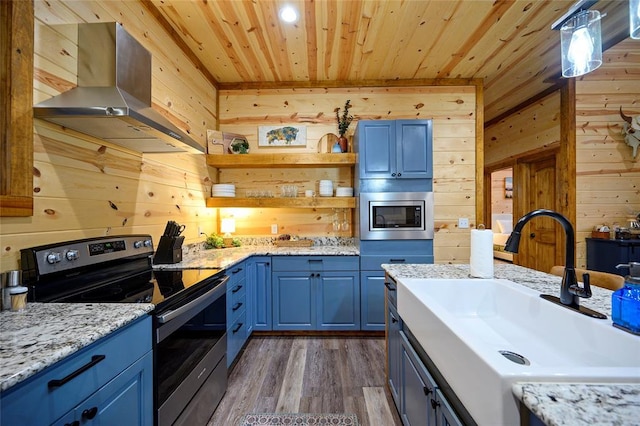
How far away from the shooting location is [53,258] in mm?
1248

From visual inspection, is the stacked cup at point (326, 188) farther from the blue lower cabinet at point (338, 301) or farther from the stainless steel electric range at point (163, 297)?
the stainless steel electric range at point (163, 297)

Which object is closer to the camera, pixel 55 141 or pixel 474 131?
pixel 55 141

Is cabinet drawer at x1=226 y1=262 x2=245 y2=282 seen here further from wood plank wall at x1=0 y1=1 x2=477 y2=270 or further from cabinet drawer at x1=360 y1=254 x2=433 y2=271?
cabinet drawer at x1=360 y1=254 x2=433 y2=271

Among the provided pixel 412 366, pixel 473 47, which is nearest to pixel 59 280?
pixel 412 366

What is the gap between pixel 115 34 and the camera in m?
1.53

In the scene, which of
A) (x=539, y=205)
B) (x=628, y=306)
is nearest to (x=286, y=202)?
(x=628, y=306)

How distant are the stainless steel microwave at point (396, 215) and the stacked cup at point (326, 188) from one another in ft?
1.55

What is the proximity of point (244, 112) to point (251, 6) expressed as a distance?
4.55 feet

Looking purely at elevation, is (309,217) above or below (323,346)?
above

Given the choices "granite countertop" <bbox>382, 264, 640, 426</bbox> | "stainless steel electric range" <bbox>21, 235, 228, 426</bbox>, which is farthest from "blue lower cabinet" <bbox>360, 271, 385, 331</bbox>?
"granite countertop" <bbox>382, 264, 640, 426</bbox>

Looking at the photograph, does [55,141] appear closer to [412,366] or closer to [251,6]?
[251,6]

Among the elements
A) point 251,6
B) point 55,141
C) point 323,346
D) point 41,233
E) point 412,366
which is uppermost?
point 251,6

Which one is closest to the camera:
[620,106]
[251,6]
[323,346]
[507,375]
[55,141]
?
[507,375]

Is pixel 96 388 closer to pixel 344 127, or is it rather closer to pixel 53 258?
pixel 53 258
